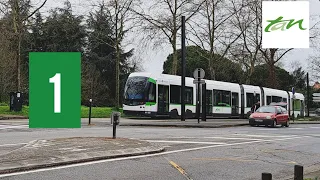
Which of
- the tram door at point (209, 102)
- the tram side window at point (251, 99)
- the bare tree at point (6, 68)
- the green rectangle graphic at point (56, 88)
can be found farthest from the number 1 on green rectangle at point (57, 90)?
the bare tree at point (6, 68)

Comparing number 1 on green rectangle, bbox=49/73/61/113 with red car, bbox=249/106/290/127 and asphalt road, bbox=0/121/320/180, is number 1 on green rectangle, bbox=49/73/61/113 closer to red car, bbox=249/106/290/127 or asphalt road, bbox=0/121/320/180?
asphalt road, bbox=0/121/320/180

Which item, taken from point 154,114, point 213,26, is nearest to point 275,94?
point 213,26

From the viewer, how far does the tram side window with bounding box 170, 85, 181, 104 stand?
33.4 m

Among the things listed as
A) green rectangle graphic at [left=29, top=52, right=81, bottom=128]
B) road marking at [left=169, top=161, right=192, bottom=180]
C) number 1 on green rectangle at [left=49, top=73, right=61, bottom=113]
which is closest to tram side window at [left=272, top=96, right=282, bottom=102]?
road marking at [left=169, top=161, right=192, bottom=180]

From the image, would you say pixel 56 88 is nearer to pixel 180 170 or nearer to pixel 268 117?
pixel 180 170

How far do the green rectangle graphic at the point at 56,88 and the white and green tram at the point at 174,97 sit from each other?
2225 cm

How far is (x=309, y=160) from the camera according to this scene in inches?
508

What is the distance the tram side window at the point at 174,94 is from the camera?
110 ft

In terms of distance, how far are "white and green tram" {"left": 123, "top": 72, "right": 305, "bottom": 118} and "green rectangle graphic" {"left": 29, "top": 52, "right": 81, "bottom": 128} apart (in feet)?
73.0

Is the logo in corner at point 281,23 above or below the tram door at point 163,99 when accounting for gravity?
above

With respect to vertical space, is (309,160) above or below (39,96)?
below

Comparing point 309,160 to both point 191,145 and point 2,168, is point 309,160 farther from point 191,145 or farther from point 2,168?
point 2,168

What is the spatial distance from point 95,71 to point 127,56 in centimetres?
862

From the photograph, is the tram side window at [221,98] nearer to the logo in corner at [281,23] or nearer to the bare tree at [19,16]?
the bare tree at [19,16]
